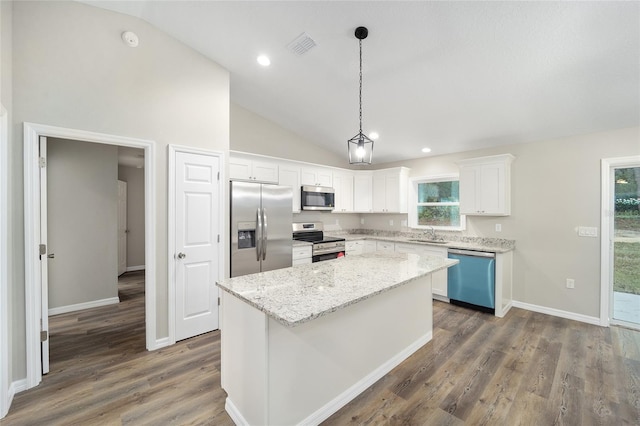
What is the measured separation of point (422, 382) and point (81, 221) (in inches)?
187

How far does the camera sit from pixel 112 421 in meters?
1.84

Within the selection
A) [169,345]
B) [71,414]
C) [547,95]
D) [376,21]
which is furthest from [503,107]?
[71,414]

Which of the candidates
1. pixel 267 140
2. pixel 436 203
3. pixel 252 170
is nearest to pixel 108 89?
pixel 252 170

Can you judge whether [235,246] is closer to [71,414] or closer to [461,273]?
[71,414]

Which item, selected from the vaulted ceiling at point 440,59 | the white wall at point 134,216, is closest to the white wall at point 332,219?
the vaulted ceiling at point 440,59

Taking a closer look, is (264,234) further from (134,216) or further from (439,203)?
(134,216)

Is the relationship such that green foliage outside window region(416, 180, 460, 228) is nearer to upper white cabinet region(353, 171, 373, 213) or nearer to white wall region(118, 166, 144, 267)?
upper white cabinet region(353, 171, 373, 213)

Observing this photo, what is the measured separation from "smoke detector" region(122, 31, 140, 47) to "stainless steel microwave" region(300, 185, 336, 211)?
2.84m

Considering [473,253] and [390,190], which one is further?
[390,190]

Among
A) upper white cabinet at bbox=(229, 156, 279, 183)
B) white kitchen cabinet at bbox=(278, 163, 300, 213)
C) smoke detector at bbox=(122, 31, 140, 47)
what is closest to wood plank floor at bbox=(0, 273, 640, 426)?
upper white cabinet at bbox=(229, 156, 279, 183)

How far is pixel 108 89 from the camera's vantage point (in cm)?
256

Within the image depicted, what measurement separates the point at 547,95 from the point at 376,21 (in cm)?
210

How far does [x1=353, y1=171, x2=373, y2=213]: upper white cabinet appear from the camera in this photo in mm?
5582

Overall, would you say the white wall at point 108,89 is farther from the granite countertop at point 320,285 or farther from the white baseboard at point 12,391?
the granite countertop at point 320,285
